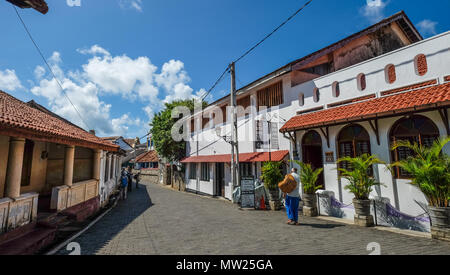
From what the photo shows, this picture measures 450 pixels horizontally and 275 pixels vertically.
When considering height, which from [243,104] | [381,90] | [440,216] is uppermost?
[243,104]

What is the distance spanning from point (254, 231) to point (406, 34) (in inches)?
552

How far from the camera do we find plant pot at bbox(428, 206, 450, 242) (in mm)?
5250

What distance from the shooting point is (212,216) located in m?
9.09

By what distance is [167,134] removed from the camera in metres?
23.0

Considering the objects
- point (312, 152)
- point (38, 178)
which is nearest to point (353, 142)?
point (312, 152)

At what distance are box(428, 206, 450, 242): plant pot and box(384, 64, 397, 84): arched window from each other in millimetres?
4490

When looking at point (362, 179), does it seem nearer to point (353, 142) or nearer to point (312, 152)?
point (353, 142)

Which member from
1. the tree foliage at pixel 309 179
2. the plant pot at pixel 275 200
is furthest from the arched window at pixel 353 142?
the plant pot at pixel 275 200

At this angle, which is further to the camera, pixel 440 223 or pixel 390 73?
pixel 390 73

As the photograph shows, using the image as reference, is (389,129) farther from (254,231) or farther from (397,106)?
(254,231)

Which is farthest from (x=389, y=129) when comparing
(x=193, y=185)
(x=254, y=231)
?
(x=193, y=185)

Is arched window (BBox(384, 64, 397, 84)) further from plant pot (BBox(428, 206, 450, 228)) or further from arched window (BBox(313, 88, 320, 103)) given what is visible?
plant pot (BBox(428, 206, 450, 228))

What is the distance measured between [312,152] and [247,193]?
361cm
